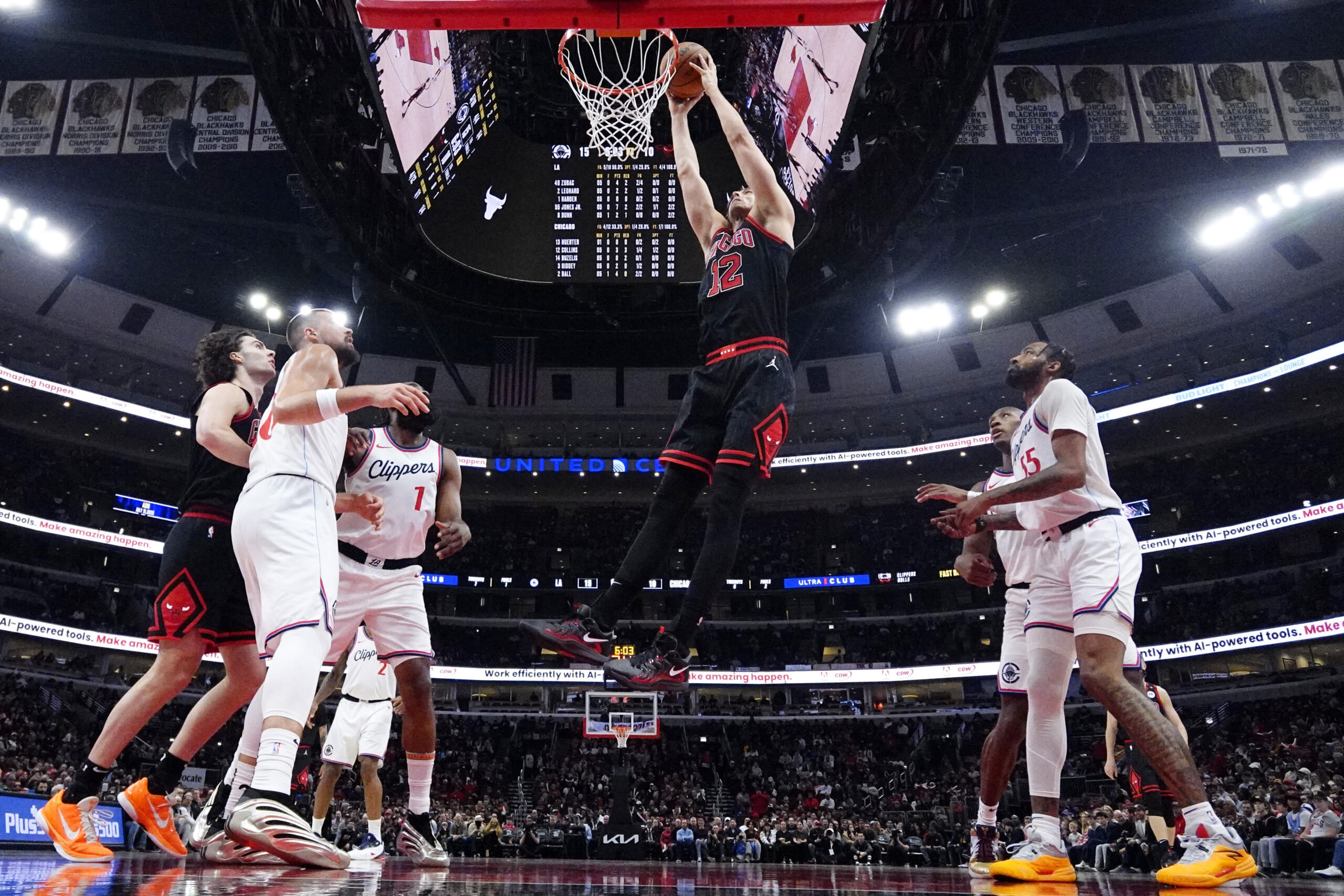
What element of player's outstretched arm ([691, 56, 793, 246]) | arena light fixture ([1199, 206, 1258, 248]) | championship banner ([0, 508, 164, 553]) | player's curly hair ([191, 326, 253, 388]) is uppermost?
arena light fixture ([1199, 206, 1258, 248])

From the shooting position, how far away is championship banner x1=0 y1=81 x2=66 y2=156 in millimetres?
15250

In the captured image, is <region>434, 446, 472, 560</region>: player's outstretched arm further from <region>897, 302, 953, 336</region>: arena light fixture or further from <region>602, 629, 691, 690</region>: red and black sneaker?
<region>897, 302, 953, 336</region>: arena light fixture

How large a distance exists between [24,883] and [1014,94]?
17.2 meters

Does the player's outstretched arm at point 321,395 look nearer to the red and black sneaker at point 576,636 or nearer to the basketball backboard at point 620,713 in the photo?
the red and black sneaker at point 576,636

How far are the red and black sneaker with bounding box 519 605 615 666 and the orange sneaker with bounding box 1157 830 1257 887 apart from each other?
2304 millimetres

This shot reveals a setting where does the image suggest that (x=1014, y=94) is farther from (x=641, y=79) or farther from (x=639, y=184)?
(x=641, y=79)

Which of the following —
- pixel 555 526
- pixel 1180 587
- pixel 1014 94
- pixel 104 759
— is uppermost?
pixel 1014 94

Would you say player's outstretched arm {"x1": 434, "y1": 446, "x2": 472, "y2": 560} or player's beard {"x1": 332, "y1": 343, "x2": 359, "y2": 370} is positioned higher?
player's beard {"x1": 332, "y1": 343, "x2": 359, "y2": 370}

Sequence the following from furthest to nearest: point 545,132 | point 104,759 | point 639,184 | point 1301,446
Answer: point 1301,446, point 545,132, point 639,184, point 104,759

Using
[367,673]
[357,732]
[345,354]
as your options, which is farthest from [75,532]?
[345,354]

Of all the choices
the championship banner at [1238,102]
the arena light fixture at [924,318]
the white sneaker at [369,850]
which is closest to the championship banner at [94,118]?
the white sneaker at [369,850]

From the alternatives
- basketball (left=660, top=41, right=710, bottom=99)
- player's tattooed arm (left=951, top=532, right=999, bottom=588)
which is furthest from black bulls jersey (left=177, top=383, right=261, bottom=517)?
player's tattooed arm (left=951, top=532, right=999, bottom=588)

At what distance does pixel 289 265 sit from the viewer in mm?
23016

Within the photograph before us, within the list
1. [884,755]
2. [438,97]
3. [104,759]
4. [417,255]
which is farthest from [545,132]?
[884,755]
